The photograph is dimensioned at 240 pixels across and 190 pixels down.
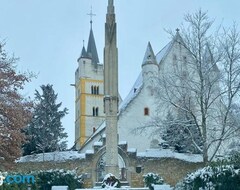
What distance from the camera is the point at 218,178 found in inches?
464

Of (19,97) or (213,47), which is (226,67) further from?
(19,97)

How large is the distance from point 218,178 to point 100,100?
51602 millimetres

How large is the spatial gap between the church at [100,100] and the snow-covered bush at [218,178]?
18.7 meters

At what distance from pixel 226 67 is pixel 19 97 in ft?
34.6

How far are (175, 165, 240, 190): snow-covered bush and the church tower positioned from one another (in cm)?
4663

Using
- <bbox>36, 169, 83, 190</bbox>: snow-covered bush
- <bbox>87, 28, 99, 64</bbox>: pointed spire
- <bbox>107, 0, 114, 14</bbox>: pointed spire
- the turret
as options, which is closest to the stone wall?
<bbox>36, 169, 83, 190</bbox>: snow-covered bush

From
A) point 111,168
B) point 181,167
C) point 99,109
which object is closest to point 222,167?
point 111,168

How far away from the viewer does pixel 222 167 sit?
11.8 metres

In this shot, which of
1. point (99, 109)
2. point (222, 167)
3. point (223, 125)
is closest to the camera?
point (222, 167)

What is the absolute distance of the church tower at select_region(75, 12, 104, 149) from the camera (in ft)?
198

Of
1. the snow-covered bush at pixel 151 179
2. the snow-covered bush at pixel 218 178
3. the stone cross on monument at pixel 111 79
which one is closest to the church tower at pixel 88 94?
the snow-covered bush at pixel 151 179

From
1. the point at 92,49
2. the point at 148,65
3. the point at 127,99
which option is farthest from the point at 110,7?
the point at 92,49

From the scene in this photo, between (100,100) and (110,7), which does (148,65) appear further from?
(100,100)

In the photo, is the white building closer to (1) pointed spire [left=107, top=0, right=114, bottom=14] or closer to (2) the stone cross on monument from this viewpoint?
(1) pointed spire [left=107, top=0, right=114, bottom=14]
